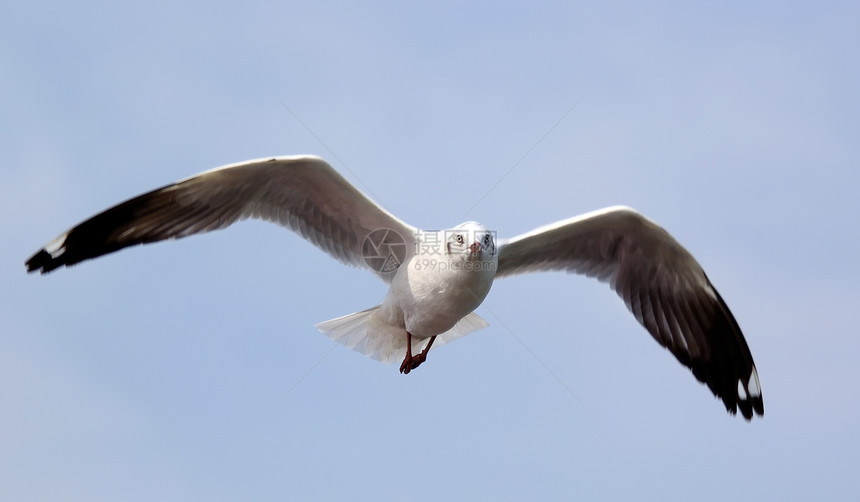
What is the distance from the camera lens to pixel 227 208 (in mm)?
8016

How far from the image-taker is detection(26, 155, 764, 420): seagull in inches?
301

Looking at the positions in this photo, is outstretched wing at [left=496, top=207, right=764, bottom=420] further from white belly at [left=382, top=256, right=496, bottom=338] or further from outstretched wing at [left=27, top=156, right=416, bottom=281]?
outstretched wing at [left=27, top=156, right=416, bottom=281]

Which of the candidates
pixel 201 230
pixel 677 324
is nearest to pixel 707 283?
pixel 677 324

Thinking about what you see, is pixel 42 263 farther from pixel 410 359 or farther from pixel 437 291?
pixel 437 291

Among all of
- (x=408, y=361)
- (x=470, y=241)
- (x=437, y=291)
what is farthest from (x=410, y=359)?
(x=470, y=241)

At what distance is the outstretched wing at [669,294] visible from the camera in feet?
28.2

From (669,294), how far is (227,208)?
3.57 metres

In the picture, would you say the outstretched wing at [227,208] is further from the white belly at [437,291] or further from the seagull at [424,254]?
the white belly at [437,291]

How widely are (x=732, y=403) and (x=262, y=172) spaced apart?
423cm

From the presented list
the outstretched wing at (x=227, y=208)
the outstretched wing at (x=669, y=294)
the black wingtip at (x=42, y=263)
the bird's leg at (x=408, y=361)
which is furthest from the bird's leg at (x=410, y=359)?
the black wingtip at (x=42, y=263)

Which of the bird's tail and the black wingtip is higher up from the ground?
the black wingtip

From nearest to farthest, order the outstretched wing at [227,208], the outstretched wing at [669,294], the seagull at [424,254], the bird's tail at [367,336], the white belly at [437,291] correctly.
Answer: the white belly at [437,291]
the seagull at [424,254]
the outstretched wing at [227,208]
the bird's tail at [367,336]
the outstretched wing at [669,294]

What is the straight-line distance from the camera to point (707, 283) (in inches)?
347

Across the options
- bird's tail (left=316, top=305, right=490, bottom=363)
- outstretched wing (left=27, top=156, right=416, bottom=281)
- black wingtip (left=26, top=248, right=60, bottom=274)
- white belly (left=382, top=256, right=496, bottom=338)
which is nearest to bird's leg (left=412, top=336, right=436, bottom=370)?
white belly (left=382, top=256, right=496, bottom=338)
